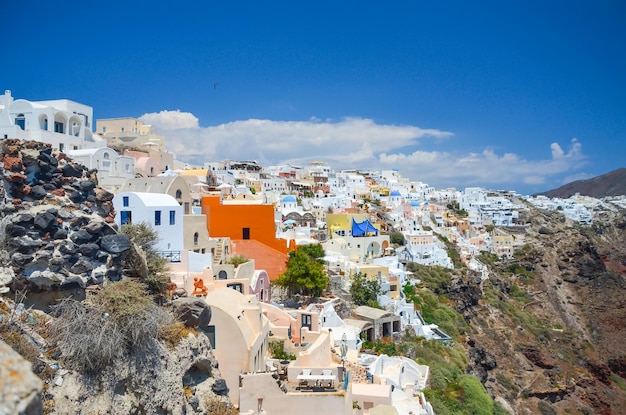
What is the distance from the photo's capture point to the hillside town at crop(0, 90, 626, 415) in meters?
14.7

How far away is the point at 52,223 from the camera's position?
10.5 meters

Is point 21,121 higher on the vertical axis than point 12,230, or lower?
higher

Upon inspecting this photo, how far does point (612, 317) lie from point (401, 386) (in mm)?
65792

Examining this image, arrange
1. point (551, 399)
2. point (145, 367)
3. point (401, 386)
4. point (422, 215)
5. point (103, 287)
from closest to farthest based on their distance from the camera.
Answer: point (145, 367) < point (103, 287) < point (401, 386) < point (551, 399) < point (422, 215)

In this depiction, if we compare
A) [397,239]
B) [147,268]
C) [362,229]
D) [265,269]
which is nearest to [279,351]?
[147,268]

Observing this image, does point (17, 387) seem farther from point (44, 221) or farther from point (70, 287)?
point (44, 221)

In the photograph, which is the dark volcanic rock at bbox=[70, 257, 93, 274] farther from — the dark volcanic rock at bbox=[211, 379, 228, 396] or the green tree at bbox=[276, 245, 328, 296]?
the green tree at bbox=[276, 245, 328, 296]

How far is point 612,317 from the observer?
7462cm

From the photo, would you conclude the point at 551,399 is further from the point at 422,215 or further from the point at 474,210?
the point at 474,210

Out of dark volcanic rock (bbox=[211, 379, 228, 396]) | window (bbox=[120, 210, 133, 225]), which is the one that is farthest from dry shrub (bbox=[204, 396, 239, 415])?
window (bbox=[120, 210, 133, 225])

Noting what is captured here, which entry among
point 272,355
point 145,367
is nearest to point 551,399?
point 272,355

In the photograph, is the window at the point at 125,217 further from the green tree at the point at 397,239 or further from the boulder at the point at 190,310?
the green tree at the point at 397,239

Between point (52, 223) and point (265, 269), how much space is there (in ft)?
68.7

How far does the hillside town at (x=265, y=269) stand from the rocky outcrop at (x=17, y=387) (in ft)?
24.9
